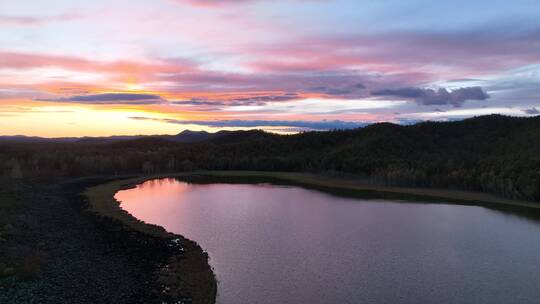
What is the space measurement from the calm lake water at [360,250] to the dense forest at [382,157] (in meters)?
17.2

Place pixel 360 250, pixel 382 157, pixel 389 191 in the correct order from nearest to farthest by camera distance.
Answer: pixel 360 250, pixel 389 191, pixel 382 157

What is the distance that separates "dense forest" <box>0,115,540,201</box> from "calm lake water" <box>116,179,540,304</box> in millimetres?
17221

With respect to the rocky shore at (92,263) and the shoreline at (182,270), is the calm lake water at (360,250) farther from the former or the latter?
the rocky shore at (92,263)

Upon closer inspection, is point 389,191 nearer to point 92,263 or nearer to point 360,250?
point 360,250

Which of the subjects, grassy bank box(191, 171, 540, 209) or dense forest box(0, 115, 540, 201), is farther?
dense forest box(0, 115, 540, 201)

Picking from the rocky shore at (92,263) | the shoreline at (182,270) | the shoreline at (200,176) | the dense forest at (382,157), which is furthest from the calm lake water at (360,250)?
the dense forest at (382,157)

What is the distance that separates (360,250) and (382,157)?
6631cm

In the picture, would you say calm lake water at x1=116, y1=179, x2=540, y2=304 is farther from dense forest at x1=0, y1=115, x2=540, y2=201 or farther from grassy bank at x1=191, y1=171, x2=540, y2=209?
dense forest at x1=0, y1=115, x2=540, y2=201

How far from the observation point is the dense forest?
207 feet

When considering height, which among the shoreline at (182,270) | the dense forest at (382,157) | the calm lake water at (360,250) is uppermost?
the dense forest at (382,157)

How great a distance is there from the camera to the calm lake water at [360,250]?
2016 centimetres

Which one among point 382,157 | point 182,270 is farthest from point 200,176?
point 182,270

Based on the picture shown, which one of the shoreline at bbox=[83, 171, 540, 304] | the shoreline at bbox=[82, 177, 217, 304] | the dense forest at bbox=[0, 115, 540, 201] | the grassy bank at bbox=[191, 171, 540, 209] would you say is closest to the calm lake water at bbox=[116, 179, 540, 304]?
the shoreline at bbox=[82, 177, 217, 304]

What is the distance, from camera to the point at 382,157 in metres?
91.4
